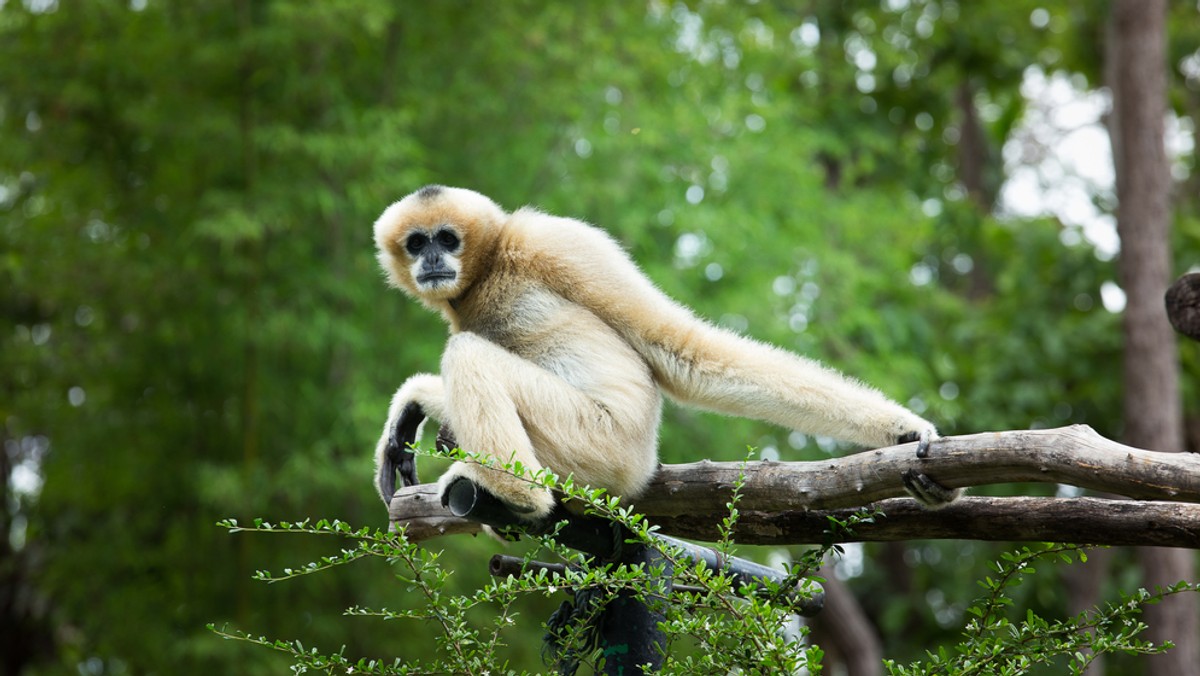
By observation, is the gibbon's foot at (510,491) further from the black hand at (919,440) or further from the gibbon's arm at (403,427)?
the black hand at (919,440)

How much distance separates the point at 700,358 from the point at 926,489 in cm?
88

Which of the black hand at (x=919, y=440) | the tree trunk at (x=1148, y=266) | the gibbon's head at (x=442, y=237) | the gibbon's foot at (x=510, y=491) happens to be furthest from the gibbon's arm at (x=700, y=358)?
the tree trunk at (x=1148, y=266)

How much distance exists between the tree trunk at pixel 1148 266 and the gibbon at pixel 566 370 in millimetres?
6106

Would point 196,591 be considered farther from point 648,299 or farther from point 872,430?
point 872,430

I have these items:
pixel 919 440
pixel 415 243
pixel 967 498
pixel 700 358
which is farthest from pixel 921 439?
pixel 415 243

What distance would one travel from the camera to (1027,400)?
9.12 m

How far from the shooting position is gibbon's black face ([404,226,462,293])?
12.1 ft

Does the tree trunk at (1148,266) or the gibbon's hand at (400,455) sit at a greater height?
the tree trunk at (1148,266)

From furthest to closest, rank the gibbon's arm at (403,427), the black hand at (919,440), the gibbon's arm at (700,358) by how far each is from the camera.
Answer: the gibbon's arm at (403,427) < the gibbon's arm at (700,358) < the black hand at (919,440)

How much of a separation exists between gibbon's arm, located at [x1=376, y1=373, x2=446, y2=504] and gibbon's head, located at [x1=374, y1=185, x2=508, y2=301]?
1.05ft

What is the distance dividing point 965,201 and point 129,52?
688 cm

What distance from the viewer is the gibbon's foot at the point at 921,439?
99.5 inches

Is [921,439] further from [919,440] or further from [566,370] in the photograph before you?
[566,370]

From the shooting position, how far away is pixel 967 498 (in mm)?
2668
